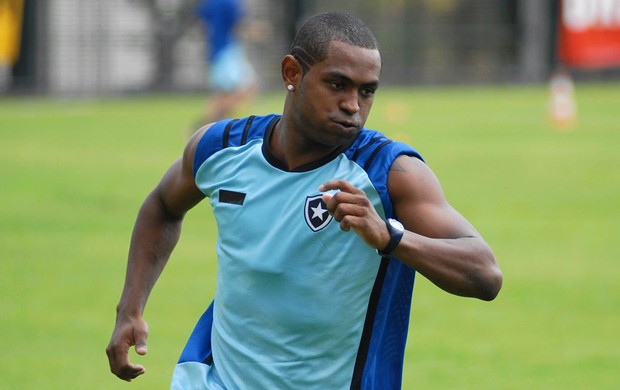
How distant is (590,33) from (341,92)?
28028 mm

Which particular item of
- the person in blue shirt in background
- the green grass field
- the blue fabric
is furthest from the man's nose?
the blue fabric

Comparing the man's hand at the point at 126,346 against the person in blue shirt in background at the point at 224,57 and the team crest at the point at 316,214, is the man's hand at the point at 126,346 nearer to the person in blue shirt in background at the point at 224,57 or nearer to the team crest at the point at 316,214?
the team crest at the point at 316,214

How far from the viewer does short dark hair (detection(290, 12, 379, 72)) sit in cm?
426

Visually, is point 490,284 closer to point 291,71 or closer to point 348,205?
point 348,205

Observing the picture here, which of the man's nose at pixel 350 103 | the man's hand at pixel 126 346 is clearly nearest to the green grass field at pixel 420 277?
A: the man's hand at pixel 126 346

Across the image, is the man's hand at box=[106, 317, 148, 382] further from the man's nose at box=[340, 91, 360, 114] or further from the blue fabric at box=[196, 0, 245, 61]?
the blue fabric at box=[196, 0, 245, 61]

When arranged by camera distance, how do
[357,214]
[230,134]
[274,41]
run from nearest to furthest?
[357,214] → [230,134] → [274,41]

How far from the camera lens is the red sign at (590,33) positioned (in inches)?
1215

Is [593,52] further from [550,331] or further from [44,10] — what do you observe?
[550,331]

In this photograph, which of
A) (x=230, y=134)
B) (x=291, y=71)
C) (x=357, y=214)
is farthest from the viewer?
(x=230, y=134)

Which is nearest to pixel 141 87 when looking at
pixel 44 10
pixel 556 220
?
pixel 44 10

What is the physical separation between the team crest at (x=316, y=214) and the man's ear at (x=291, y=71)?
444 millimetres

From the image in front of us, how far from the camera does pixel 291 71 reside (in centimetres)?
447

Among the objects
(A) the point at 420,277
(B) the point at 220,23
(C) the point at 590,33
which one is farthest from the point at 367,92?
(C) the point at 590,33
